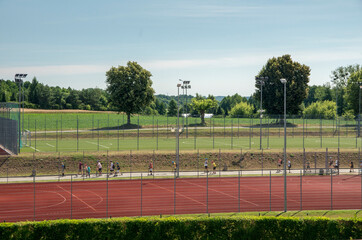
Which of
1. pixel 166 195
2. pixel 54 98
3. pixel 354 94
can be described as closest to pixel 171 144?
pixel 166 195

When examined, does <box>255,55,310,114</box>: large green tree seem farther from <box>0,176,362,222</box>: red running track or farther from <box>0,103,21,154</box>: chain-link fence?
<box>0,103,21,154</box>: chain-link fence

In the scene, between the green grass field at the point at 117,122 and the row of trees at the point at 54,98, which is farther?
the row of trees at the point at 54,98

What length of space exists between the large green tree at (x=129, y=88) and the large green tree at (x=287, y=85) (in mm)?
26393

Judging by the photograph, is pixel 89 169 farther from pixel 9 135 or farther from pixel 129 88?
pixel 129 88

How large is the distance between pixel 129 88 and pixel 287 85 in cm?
3636

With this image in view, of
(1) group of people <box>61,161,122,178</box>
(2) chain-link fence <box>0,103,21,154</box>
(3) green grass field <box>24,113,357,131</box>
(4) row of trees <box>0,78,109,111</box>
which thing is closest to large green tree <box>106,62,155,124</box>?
(3) green grass field <box>24,113,357,131</box>

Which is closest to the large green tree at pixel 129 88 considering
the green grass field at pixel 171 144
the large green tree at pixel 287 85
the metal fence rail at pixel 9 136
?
the green grass field at pixel 171 144

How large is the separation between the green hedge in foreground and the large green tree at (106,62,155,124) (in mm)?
63331

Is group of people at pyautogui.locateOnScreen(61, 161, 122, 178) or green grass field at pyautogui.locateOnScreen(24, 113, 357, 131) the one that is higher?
green grass field at pyautogui.locateOnScreen(24, 113, 357, 131)

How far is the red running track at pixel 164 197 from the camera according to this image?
Answer: 104 ft

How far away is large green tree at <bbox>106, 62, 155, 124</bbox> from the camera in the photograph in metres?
87.2

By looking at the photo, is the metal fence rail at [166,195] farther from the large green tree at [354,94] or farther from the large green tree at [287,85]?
the large green tree at [354,94]

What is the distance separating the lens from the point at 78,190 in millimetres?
38969

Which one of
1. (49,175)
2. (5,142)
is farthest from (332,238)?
(5,142)
